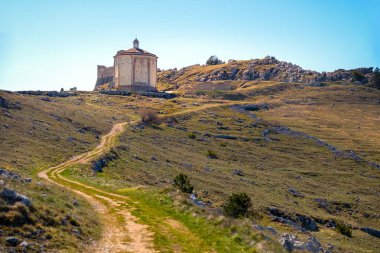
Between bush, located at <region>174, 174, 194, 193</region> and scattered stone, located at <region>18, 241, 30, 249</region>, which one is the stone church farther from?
scattered stone, located at <region>18, 241, 30, 249</region>

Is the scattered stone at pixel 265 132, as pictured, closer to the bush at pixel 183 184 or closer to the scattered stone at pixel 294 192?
the scattered stone at pixel 294 192

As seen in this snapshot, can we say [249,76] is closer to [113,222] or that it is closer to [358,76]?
[358,76]

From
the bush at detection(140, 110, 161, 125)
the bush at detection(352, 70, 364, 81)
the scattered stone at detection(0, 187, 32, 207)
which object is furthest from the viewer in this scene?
the bush at detection(352, 70, 364, 81)

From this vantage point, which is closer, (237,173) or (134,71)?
(237,173)

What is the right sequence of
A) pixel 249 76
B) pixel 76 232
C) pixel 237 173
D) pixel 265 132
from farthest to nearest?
pixel 249 76, pixel 265 132, pixel 237 173, pixel 76 232

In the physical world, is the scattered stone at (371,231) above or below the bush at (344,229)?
below

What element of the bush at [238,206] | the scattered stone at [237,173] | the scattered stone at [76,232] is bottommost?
the scattered stone at [237,173]

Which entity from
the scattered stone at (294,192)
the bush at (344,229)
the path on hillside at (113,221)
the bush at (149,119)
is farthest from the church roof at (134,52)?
the bush at (344,229)

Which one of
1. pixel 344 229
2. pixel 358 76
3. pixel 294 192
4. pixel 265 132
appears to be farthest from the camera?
pixel 358 76

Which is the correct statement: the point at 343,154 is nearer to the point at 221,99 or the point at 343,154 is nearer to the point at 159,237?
the point at 221,99

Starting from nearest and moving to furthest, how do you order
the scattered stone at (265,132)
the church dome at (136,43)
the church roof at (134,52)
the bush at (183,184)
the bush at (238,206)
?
1. the bush at (238,206)
2. the bush at (183,184)
3. the scattered stone at (265,132)
4. the church roof at (134,52)
5. the church dome at (136,43)

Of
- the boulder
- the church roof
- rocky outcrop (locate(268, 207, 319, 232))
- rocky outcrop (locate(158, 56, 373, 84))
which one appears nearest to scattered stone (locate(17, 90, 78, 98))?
the church roof

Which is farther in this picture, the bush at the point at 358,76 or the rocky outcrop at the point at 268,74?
the rocky outcrop at the point at 268,74

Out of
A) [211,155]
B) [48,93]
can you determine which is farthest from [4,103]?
[48,93]
